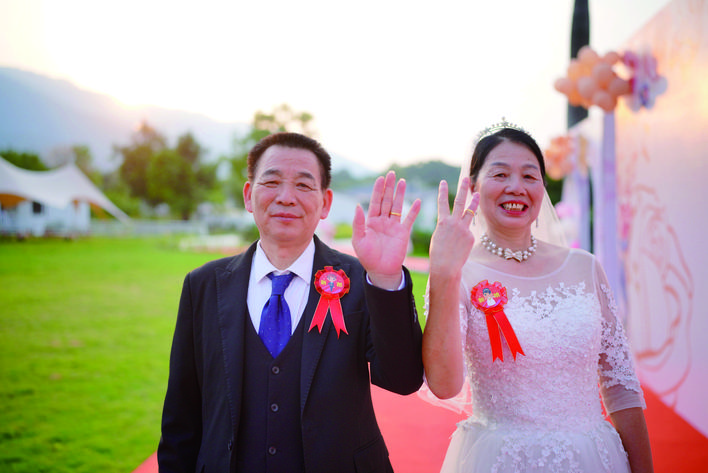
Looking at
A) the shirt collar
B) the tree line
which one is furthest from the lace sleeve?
the tree line

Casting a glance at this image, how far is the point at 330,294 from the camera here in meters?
1.58

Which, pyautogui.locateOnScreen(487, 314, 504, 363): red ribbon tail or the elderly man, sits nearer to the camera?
the elderly man

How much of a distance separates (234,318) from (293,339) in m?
0.24

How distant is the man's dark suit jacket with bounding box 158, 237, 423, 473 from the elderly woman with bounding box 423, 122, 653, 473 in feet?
1.37

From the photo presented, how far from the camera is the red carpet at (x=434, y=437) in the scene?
3.12 m

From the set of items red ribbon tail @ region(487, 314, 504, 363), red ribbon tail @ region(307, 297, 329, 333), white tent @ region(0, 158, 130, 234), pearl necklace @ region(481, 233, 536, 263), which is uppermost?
white tent @ region(0, 158, 130, 234)

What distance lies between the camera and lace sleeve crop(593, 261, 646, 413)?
5.82ft

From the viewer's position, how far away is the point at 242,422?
1.51m

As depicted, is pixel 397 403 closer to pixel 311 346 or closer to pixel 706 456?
pixel 706 456

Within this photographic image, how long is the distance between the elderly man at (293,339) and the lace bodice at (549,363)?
49 centimetres

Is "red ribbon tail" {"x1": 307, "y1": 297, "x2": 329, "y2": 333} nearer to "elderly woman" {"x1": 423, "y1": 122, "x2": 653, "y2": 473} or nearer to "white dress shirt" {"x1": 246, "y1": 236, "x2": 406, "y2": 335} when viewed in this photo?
"white dress shirt" {"x1": 246, "y1": 236, "x2": 406, "y2": 335}

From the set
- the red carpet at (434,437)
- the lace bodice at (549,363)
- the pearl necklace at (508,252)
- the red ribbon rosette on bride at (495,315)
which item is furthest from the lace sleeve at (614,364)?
Result: the red carpet at (434,437)

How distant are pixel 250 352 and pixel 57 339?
694 centimetres

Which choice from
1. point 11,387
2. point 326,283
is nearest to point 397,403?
point 326,283
